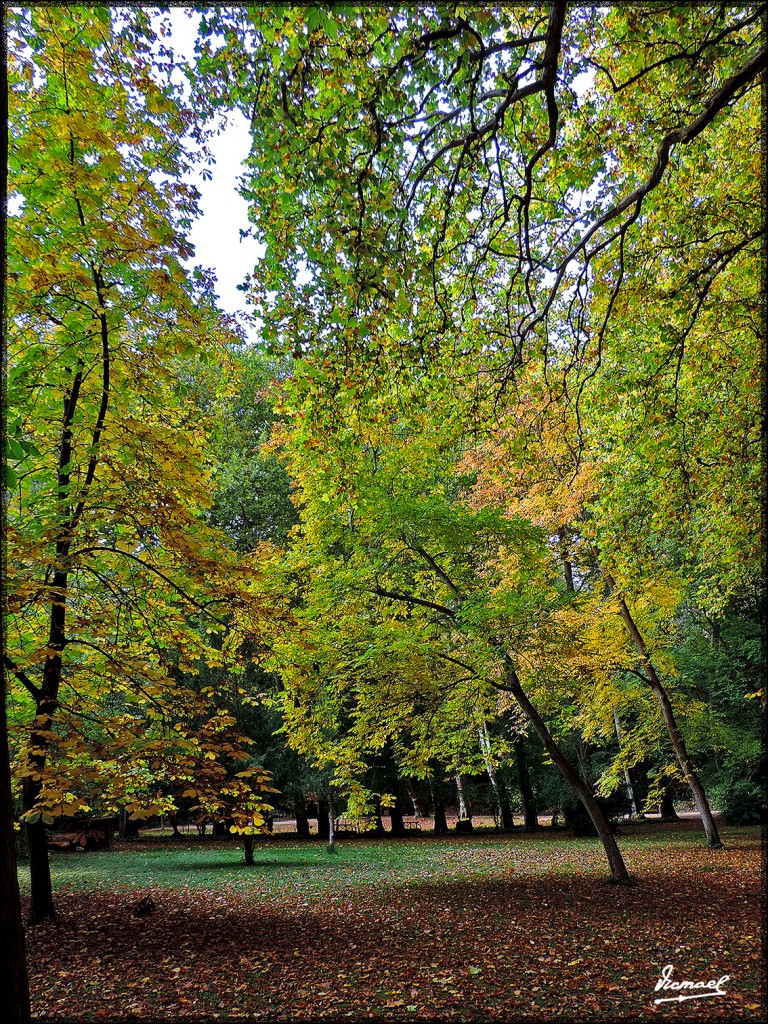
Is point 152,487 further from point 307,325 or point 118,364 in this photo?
point 307,325

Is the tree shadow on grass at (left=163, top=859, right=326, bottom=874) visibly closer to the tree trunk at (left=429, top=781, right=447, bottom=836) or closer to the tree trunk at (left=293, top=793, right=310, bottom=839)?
the tree trunk at (left=293, top=793, right=310, bottom=839)

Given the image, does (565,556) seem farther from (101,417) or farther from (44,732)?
(44,732)

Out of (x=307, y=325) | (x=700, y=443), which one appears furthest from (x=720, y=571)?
(x=307, y=325)

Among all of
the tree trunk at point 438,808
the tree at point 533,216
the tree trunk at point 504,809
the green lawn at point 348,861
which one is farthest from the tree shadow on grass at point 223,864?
the tree at point 533,216

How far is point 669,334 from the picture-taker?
6516 mm

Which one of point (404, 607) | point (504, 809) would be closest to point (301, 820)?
point (504, 809)

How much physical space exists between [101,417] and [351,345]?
2.29 metres

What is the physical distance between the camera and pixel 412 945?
6328 millimetres

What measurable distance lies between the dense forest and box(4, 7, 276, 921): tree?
3 cm

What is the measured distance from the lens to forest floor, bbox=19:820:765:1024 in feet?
15.1

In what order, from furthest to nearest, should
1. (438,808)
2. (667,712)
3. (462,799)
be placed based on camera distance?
(438,808), (462,799), (667,712)

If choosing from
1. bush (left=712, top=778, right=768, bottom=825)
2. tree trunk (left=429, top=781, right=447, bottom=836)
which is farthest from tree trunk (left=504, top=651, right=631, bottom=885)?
tree trunk (left=429, top=781, right=447, bottom=836)

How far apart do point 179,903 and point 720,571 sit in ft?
34.9

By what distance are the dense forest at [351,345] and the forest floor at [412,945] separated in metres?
1.37
